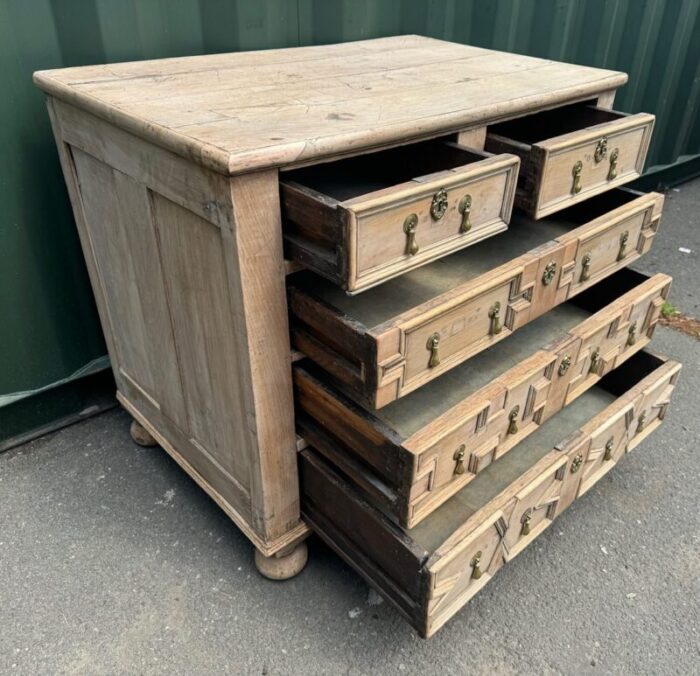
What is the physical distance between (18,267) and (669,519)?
1.88 meters

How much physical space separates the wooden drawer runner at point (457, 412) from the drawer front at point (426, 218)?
30 cm

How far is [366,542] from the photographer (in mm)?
1349

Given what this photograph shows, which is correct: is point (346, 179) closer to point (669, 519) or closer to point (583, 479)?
point (583, 479)

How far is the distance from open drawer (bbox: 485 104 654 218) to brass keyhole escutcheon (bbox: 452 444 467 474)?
1.60ft

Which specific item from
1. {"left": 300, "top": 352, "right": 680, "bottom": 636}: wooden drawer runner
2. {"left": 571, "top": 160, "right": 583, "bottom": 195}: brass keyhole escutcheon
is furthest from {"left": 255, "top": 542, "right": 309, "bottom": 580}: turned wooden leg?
{"left": 571, "top": 160, "right": 583, "bottom": 195}: brass keyhole escutcheon

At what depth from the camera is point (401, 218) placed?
3.49 feet

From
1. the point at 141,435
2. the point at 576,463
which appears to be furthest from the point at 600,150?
the point at 141,435

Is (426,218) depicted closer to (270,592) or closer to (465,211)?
(465,211)

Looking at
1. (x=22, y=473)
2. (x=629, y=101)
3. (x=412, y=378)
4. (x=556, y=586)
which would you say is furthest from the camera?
(x=629, y=101)

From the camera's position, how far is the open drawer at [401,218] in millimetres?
1013

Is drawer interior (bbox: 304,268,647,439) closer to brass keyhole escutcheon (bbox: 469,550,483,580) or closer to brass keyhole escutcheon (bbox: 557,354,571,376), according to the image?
brass keyhole escutcheon (bbox: 557,354,571,376)

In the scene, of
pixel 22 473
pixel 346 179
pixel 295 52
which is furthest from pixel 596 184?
pixel 22 473

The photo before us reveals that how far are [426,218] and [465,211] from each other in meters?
0.10

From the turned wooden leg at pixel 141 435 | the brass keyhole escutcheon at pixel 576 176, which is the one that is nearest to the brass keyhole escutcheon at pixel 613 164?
the brass keyhole escutcheon at pixel 576 176
